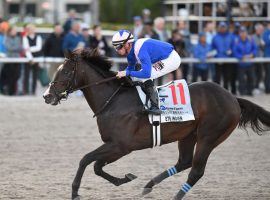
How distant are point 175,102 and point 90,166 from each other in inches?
107

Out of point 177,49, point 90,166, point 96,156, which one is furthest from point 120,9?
point 96,156

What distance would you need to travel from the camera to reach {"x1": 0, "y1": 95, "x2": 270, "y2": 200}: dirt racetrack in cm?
942

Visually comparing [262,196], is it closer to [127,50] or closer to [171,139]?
[171,139]

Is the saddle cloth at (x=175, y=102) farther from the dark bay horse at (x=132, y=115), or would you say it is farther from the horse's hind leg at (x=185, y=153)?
the horse's hind leg at (x=185, y=153)

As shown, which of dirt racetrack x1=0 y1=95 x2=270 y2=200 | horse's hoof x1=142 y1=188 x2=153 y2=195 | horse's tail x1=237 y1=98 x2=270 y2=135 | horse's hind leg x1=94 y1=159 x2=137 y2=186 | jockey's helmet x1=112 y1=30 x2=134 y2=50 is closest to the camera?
horse's hind leg x1=94 y1=159 x2=137 y2=186

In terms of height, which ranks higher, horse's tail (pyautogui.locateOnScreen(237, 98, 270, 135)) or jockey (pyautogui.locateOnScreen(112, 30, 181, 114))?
jockey (pyautogui.locateOnScreen(112, 30, 181, 114))

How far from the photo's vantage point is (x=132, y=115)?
9.05 m

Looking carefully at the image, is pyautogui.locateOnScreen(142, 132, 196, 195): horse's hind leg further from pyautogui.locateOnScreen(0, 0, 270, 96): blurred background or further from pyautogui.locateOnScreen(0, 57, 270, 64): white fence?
pyautogui.locateOnScreen(0, 57, 270, 64): white fence

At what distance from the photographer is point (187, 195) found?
368 inches

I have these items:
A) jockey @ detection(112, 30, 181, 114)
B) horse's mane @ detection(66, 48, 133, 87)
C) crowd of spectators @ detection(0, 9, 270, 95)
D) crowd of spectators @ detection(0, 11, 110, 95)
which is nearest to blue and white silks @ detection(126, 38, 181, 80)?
jockey @ detection(112, 30, 181, 114)

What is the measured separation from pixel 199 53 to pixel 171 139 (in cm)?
Result: 1153

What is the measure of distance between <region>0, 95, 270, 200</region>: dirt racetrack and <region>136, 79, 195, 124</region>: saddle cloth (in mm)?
907

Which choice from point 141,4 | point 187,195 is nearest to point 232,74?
point 187,195

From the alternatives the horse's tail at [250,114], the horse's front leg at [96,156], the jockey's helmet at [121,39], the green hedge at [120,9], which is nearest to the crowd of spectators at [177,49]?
the horse's tail at [250,114]
